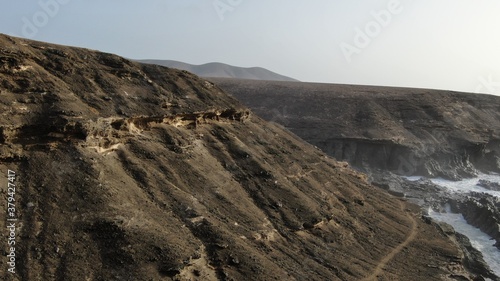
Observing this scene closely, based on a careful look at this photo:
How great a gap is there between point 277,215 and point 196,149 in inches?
208

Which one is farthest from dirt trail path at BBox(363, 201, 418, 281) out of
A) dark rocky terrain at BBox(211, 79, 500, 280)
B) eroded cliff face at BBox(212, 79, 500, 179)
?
eroded cliff face at BBox(212, 79, 500, 179)

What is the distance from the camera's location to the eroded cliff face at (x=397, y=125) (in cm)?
5119

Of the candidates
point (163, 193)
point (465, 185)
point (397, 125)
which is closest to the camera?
point (163, 193)

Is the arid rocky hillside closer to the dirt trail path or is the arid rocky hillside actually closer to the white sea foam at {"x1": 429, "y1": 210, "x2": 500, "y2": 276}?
the dirt trail path

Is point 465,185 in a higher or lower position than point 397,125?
lower

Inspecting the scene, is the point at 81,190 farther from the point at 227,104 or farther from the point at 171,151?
the point at 227,104

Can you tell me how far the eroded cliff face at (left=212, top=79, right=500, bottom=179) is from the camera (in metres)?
51.2

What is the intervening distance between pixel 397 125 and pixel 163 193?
4376 centimetres

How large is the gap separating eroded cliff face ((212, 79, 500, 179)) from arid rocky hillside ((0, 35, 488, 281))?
2292 centimetres

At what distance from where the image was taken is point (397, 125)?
2181 inches

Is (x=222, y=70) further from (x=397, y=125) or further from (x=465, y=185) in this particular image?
(x=465, y=185)

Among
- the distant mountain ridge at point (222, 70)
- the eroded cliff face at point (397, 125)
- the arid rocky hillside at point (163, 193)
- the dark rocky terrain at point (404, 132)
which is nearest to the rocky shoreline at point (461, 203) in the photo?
Result: the dark rocky terrain at point (404, 132)

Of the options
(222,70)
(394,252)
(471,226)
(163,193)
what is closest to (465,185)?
(471,226)

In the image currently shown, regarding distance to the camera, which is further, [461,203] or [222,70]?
[222,70]
